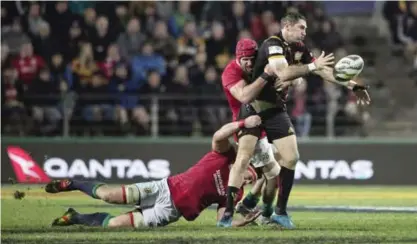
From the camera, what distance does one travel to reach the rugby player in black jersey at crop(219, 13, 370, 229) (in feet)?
39.3

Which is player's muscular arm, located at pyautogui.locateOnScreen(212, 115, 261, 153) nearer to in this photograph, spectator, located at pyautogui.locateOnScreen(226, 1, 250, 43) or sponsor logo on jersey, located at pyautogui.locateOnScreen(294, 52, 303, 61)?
sponsor logo on jersey, located at pyautogui.locateOnScreen(294, 52, 303, 61)

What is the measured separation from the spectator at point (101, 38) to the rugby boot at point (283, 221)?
34.6 ft

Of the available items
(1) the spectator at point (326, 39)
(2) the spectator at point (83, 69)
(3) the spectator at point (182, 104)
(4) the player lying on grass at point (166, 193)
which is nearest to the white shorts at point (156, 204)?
(4) the player lying on grass at point (166, 193)

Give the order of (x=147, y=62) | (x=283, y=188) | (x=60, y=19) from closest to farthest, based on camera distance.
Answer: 1. (x=283, y=188)
2. (x=147, y=62)
3. (x=60, y=19)

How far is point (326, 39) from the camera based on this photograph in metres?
23.3

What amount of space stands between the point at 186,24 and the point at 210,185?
37.0 feet

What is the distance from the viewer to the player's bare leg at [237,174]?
11852 millimetres

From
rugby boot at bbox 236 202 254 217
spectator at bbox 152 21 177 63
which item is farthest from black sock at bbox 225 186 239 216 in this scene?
spectator at bbox 152 21 177 63

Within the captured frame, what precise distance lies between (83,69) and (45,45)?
1.02 meters

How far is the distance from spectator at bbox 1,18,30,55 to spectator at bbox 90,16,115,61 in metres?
1.36

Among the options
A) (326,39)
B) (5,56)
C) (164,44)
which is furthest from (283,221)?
(326,39)

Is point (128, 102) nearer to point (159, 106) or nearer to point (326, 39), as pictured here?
point (159, 106)

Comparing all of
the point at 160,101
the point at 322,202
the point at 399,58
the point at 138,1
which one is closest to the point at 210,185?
the point at 322,202

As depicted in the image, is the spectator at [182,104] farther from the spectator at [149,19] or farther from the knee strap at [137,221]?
the knee strap at [137,221]
